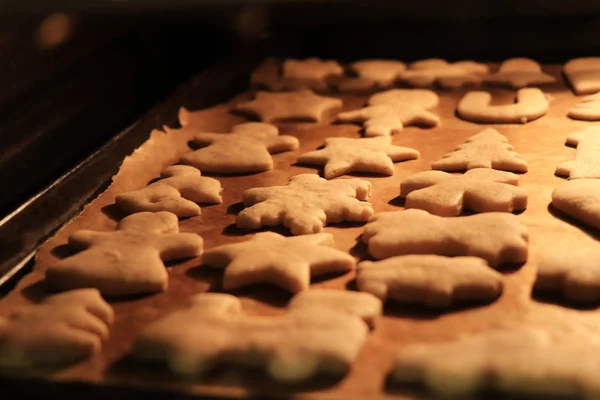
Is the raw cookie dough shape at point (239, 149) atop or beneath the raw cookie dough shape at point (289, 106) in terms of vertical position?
beneath

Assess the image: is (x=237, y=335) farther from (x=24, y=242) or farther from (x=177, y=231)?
(x=24, y=242)

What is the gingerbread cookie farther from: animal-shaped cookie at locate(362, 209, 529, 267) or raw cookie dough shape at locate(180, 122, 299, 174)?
animal-shaped cookie at locate(362, 209, 529, 267)

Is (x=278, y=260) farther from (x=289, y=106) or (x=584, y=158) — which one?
(x=289, y=106)

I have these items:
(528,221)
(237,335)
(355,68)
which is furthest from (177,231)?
(355,68)

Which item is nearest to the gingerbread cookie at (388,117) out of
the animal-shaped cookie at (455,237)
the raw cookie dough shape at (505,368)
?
the animal-shaped cookie at (455,237)

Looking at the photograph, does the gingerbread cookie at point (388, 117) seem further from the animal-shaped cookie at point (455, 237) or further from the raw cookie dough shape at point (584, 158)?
the animal-shaped cookie at point (455, 237)

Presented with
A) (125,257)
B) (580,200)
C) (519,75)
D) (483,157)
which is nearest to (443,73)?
(519,75)
